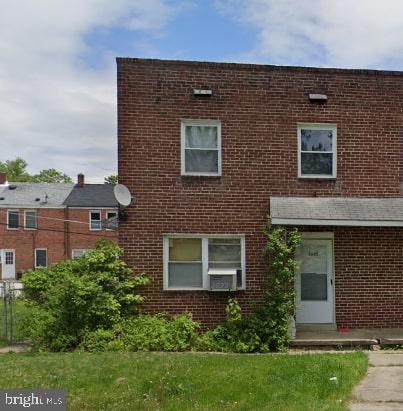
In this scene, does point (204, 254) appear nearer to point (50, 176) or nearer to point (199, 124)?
point (199, 124)

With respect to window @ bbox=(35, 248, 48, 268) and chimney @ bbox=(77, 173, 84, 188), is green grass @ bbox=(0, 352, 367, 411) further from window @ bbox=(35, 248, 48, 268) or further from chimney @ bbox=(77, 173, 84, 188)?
chimney @ bbox=(77, 173, 84, 188)

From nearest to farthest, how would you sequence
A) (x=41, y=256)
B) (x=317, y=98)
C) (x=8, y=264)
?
(x=317, y=98) < (x=8, y=264) < (x=41, y=256)

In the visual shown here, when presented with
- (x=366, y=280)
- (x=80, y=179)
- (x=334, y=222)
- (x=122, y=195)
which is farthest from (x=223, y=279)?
(x=80, y=179)

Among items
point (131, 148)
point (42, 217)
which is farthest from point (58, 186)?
point (131, 148)

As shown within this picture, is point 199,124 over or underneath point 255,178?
over

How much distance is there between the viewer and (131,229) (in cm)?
1134

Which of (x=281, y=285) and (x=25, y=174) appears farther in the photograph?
(x=25, y=174)

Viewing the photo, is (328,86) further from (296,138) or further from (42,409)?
(42,409)

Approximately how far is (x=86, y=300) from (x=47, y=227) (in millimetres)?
32581

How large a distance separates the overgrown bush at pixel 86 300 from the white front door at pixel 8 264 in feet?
103

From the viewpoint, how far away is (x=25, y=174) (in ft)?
271

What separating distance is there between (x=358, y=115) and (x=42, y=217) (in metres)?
34.3

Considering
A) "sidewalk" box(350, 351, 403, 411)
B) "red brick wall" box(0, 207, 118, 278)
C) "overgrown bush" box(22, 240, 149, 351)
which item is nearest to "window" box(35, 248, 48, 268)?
"red brick wall" box(0, 207, 118, 278)

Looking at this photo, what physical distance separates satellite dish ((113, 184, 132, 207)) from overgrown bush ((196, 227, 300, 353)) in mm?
3112
